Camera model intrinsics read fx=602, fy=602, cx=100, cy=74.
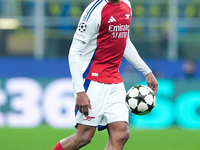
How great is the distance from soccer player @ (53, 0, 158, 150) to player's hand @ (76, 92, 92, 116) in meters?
0.05

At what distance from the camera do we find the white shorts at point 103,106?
5973 millimetres

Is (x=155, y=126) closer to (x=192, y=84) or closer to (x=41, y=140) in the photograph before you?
(x=192, y=84)

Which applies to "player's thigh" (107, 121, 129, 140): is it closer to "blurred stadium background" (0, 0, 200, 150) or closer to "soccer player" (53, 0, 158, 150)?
"soccer player" (53, 0, 158, 150)

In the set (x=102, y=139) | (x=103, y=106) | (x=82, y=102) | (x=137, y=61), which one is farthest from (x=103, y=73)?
(x=102, y=139)

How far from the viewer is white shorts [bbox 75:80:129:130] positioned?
5.97 meters

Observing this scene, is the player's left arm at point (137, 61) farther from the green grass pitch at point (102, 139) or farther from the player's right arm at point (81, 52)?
the green grass pitch at point (102, 139)

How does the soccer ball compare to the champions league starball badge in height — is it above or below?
below

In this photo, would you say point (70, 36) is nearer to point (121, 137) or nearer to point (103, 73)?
point (103, 73)

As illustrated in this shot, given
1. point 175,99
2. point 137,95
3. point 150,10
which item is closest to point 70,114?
point 175,99

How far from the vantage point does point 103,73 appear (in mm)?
6043

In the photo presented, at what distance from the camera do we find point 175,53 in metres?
16.2

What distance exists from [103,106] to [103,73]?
1.09ft


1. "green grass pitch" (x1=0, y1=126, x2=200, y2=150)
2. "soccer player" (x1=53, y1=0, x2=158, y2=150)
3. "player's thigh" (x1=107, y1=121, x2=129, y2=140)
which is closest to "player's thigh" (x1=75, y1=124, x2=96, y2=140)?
"soccer player" (x1=53, y1=0, x2=158, y2=150)

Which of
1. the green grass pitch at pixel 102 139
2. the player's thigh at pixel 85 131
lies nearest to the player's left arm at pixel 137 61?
the player's thigh at pixel 85 131
